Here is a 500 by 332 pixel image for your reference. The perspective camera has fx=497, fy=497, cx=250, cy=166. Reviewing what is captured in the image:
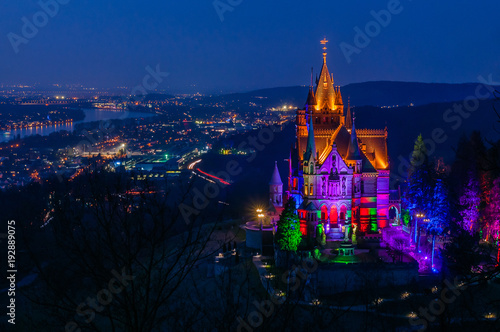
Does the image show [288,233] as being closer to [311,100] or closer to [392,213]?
[392,213]

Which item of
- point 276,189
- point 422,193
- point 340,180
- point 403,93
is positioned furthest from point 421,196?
point 403,93

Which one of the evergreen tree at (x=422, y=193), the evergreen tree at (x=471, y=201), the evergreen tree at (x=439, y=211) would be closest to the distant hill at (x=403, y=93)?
the evergreen tree at (x=422, y=193)

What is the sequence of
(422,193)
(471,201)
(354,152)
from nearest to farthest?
(471,201)
(422,193)
(354,152)

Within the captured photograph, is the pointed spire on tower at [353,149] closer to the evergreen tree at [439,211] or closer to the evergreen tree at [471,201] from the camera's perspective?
the evergreen tree at [439,211]

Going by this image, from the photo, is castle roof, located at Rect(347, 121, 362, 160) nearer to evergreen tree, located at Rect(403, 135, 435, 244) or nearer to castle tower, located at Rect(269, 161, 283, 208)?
evergreen tree, located at Rect(403, 135, 435, 244)

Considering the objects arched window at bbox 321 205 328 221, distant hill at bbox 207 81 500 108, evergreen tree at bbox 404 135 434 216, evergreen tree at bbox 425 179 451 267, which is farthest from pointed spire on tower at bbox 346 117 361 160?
distant hill at bbox 207 81 500 108
